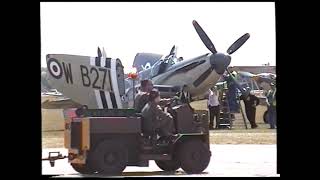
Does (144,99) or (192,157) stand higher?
(144,99)

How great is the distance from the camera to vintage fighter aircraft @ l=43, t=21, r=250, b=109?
2133cm

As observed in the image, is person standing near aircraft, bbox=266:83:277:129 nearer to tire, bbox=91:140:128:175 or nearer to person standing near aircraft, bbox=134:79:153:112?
person standing near aircraft, bbox=134:79:153:112

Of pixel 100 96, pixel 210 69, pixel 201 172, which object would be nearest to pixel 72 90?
pixel 100 96

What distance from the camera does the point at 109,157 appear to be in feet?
33.6

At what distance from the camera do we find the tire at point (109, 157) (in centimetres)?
1017

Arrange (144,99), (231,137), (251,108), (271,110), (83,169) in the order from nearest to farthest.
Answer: (83,169) → (144,99) → (231,137) → (271,110) → (251,108)

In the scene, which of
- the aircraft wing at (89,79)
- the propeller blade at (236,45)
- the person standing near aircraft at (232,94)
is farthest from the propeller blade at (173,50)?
the aircraft wing at (89,79)

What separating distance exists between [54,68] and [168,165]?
13914 millimetres

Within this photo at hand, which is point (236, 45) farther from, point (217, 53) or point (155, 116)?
point (155, 116)

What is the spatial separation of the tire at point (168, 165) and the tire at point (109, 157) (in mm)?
986

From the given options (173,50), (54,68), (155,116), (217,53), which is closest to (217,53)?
(217,53)
